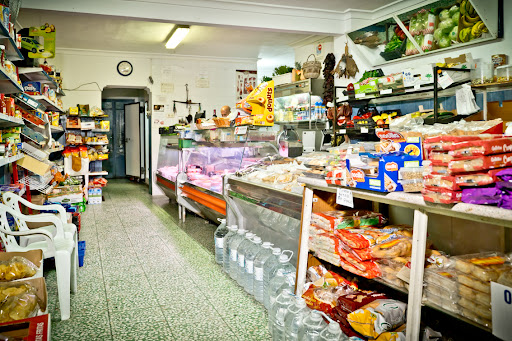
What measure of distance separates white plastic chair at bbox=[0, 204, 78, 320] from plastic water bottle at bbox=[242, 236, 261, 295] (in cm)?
137

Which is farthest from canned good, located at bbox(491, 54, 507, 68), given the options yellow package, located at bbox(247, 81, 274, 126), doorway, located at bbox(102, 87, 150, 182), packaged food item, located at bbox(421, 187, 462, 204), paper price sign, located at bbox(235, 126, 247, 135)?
doorway, located at bbox(102, 87, 150, 182)

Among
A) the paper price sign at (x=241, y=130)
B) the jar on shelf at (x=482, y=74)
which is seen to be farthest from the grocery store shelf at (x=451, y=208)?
the jar on shelf at (x=482, y=74)

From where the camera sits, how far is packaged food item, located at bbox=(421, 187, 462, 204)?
1.58 m

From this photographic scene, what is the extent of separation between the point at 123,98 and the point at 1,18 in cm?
1057

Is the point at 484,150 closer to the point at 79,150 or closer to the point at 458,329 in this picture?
the point at 458,329

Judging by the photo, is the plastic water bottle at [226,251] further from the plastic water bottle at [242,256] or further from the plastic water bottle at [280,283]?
the plastic water bottle at [280,283]

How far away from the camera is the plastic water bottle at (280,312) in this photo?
7.77ft

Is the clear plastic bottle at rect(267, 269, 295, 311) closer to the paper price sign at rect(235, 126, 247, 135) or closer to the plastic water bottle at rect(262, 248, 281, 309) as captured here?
the plastic water bottle at rect(262, 248, 281, 309)

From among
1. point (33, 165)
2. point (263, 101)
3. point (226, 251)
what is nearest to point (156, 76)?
point (33, 165)

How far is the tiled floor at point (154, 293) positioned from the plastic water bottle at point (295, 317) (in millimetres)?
333

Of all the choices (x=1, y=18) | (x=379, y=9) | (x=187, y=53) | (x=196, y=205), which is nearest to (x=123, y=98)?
(x=187, y=53)

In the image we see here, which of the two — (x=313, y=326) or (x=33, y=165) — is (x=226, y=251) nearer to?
(x=313, y=326)

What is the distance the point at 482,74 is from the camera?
4500 mm

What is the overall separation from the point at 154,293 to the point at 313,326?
1.76 meters
